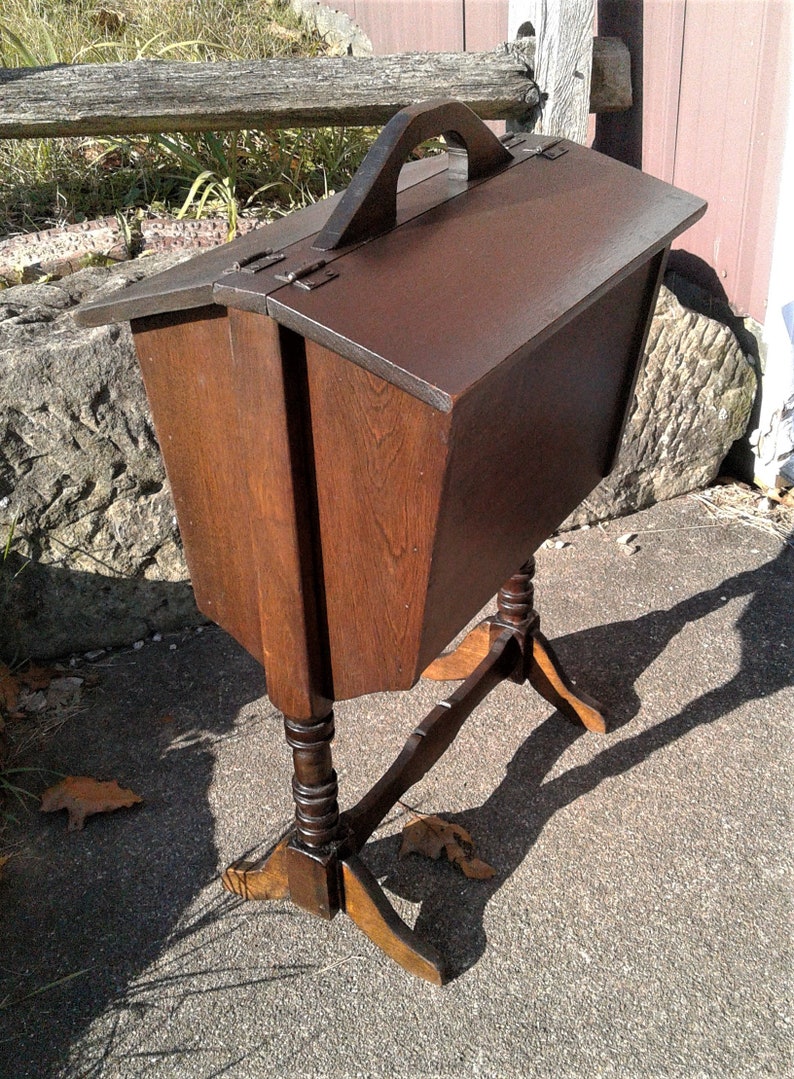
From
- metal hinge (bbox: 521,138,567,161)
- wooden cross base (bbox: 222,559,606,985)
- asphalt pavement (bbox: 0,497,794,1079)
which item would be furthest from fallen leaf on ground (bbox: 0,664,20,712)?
metal hinge (bbox: 521,138,567,161)

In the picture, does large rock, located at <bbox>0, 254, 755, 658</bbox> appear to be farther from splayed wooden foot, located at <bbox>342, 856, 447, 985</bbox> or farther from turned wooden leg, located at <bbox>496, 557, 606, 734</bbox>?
splayed wooden foot, located at <bbox>342, 856, 447, 985</bbox>

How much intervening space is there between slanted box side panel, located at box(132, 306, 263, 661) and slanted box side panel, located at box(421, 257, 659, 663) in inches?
13.6

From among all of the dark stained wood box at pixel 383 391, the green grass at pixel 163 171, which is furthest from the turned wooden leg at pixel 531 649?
the green grass at pixel 163 171

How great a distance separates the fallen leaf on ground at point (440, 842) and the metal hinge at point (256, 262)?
4.61 ft

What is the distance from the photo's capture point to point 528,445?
1658mm

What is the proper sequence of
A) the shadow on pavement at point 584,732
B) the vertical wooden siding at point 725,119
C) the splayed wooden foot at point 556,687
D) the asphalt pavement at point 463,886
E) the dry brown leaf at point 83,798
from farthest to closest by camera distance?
the vertical wooden siding at point 725,119 → the splayed wooden foot at point 556,687 → the dry brown leaf at point 83,798 → the shadow on pavement at point 584,732 → the asphalt pavement at point 463,886

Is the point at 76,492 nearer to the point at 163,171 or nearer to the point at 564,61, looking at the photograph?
the point at 163,171

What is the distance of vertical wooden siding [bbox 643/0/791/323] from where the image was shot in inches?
116

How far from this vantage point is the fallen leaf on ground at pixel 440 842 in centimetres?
216

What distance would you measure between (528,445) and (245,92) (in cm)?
178

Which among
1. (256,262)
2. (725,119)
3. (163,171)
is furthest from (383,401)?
(163,171)

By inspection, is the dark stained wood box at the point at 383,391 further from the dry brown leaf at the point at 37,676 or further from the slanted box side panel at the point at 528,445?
the dry brown leaf at the point at 37,676

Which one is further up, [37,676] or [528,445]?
[528,445]

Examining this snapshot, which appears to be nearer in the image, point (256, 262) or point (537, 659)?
point (256, 262)
